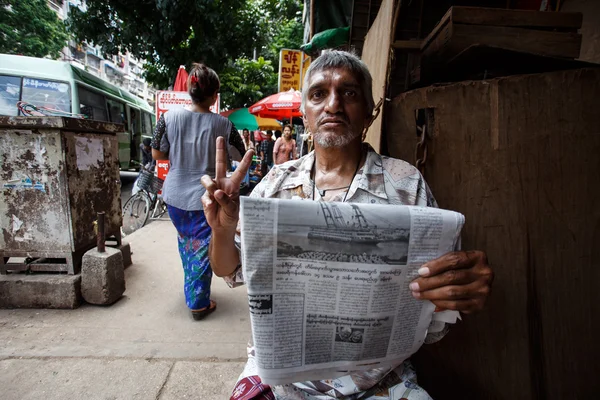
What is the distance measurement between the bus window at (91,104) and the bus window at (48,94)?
0.94 ft

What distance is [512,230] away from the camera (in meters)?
1.11

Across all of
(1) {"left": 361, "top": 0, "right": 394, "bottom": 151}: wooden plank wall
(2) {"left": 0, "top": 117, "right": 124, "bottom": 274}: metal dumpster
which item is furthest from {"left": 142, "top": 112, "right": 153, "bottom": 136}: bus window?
(1) {"left": 361, "top": 0, "right": 394, "bottom": 151}: wooden plank wall

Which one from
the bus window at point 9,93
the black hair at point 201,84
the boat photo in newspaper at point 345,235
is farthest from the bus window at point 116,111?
the boat photo in newspaper at point 345,235

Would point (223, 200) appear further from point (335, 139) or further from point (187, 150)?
point (187, 150)

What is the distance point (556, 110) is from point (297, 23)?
581 inches

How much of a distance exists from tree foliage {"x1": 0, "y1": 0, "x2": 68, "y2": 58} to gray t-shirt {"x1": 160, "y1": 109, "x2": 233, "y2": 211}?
1631cm

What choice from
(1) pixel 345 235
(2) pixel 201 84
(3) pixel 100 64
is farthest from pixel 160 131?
(3) pixel 100 64

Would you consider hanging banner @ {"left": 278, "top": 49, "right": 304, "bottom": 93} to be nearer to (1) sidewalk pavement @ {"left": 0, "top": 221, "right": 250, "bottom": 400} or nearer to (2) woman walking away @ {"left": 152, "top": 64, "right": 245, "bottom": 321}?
(2) woman walking away @ {"left": 152, "top": 64, "right": 245, "bottom": 321}

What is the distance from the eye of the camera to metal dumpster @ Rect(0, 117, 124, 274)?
8.06ft

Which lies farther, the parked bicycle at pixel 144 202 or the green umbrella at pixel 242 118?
the green umbrella at pixel 242 118

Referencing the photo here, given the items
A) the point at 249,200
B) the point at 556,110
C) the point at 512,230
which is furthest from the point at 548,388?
the point at 249,200

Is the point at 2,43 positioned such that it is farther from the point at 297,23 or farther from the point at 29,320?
the point at 29,320

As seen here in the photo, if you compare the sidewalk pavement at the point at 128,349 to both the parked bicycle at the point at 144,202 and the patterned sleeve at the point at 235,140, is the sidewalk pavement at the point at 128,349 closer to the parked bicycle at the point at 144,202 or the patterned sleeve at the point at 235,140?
the patterned sleeve at the point at 235,140

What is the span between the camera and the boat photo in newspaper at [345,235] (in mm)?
755
